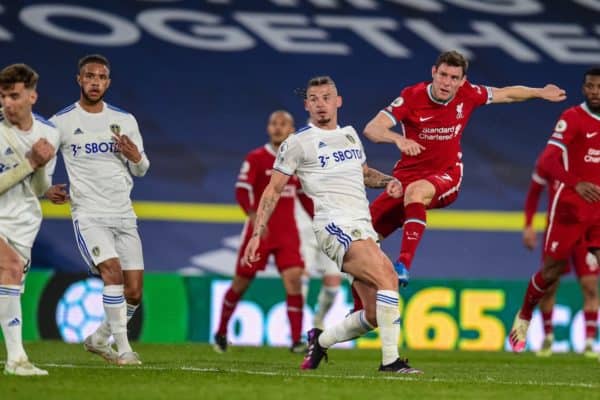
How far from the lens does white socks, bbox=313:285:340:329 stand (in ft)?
46.0

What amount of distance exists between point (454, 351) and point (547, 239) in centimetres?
308

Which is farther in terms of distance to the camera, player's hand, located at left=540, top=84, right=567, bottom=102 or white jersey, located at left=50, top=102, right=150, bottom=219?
player's hand, located at left=540, top=84, right=567, bottom=102

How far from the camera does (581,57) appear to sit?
18.5m

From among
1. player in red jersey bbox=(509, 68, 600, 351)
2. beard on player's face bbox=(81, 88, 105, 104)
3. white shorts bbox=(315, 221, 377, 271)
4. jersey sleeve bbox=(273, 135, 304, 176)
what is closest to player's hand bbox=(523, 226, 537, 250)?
player in red jersey bbox=(509, 68, 600, 351)

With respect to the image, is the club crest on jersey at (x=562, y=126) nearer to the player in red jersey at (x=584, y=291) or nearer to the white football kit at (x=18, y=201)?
the player in red jersey at (x=584, y=291)

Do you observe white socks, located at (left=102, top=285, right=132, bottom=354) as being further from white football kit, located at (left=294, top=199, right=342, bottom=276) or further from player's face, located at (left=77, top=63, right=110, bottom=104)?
white football kit, located at (left=294, top=199, right=342, bottom=276)

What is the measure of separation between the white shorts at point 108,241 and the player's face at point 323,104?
1.70 m

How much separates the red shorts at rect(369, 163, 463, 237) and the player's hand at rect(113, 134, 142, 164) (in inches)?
73.8

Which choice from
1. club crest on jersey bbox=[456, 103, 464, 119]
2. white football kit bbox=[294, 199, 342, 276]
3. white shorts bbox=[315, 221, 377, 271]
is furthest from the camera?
white football kit bbox=[294, 199, 342, 276]

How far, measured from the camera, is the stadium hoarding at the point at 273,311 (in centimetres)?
1478

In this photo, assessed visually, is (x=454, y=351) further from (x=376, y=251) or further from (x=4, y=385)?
(x=4, y=385)

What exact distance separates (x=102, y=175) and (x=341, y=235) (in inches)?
76.2

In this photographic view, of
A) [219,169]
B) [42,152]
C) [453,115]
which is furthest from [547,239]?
[219,169]

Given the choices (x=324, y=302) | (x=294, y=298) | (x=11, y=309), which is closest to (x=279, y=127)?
(x=294, y=298)
